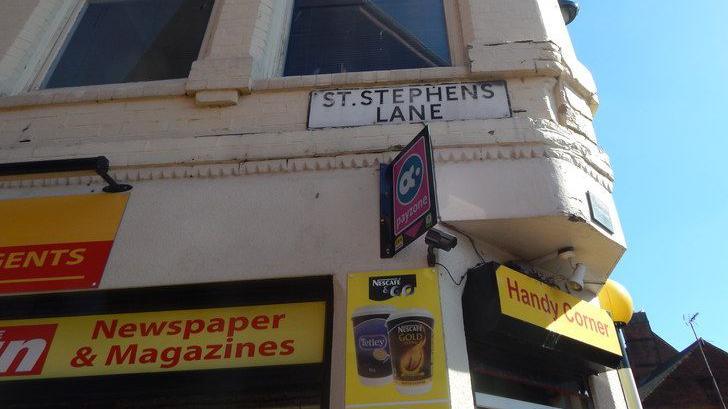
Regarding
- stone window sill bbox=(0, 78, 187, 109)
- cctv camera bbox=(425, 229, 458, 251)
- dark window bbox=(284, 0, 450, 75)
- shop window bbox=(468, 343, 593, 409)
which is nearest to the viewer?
cctv camera bbox=(425, 229, 458, 251)

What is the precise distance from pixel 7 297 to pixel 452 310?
3.60m

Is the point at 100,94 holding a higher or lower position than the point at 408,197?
higher

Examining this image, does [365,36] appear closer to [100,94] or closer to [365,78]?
[365,78]

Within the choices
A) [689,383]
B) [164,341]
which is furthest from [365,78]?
[689,383]

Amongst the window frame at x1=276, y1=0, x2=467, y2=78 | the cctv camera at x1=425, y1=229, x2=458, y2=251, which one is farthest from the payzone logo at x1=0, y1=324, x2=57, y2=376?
the window frame at x1=276, y1=0, x2=467, y2=78

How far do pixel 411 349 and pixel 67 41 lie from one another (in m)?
6.13

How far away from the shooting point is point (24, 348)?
4340 mm

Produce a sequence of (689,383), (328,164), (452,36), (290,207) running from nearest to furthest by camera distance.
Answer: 1. (290,207)
2. (328,164)
3. (452,36)
4. (689,383)

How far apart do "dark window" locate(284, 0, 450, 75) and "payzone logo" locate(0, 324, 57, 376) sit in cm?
368

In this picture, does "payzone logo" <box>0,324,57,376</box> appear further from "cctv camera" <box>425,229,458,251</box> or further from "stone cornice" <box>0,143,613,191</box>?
"cctv camera" <box>425,229,458,251</box>

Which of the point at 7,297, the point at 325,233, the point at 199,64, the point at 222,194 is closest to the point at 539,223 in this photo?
the point at 325,233

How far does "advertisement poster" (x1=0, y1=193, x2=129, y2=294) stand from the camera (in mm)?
4504

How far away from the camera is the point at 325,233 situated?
4.53 metres

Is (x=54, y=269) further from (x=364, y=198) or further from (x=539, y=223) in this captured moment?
(x=539, y=223)
